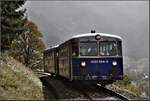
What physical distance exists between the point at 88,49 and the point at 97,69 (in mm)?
1102

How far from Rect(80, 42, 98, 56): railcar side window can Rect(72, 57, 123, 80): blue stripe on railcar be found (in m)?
0.30

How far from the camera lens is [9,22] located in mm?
22281

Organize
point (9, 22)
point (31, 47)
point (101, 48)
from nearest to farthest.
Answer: point (101, 48)
point (9, 22)
point (31, 47)

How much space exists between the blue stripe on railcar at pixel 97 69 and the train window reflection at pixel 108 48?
303 mm

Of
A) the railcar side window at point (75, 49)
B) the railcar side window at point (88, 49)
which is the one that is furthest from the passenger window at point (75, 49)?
the railcar side window at point (88, 49)

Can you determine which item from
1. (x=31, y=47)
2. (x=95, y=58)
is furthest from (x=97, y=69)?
(x=31, y=47)

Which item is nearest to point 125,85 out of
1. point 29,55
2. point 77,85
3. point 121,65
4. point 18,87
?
point 77,85

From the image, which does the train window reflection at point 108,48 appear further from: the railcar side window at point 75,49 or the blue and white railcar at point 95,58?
the railcar side window at point 75,49

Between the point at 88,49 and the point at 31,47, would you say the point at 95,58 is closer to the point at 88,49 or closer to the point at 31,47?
the point at 88,49

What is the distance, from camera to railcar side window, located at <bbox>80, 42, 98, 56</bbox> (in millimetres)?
19172

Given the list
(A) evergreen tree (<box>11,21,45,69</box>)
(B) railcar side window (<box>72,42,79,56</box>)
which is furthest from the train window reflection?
(A) evergreen tree (<box>11,21,45,69</box>)

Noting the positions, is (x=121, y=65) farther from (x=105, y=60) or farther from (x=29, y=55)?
(x=29, y=55)

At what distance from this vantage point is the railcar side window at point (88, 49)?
19172mm

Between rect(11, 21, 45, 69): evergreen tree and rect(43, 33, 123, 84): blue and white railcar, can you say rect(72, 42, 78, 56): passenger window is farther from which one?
rect(11, 21, 45, 69): evergreen tree
